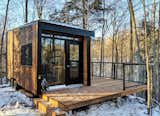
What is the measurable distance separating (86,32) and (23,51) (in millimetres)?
2404

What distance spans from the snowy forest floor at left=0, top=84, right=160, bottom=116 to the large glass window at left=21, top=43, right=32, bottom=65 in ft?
3.65

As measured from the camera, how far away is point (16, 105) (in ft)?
15.4

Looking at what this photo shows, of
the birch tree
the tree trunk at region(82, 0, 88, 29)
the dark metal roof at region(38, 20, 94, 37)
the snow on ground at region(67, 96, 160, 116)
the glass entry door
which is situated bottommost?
the snow on ground at region(67, 96, 160, 116)

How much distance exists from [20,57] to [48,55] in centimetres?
134

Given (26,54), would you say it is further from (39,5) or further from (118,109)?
(39,5)

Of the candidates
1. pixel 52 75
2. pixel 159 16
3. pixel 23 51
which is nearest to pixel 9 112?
pixel 52 75

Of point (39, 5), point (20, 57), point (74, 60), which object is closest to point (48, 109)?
point (74, 60)

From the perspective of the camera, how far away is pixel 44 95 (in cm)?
497

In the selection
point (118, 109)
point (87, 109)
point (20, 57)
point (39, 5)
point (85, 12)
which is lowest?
point (118, 109)

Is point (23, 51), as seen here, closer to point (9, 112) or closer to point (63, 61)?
point (63, 61)

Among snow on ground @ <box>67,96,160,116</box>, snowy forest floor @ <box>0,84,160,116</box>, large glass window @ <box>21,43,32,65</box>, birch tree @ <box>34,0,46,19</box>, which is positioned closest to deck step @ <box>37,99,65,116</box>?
snowy forest floor @ <box>0,84,160,116</box>

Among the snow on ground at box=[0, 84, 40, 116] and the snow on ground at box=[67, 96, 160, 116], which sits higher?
the snow on ground at box=[0, 84, 40, 116]

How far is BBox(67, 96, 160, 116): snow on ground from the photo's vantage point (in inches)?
191

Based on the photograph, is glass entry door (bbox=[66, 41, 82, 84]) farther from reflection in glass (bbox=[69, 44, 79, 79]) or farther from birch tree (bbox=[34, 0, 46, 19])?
birch tree (bbox=[34, 0, 46, 19])
